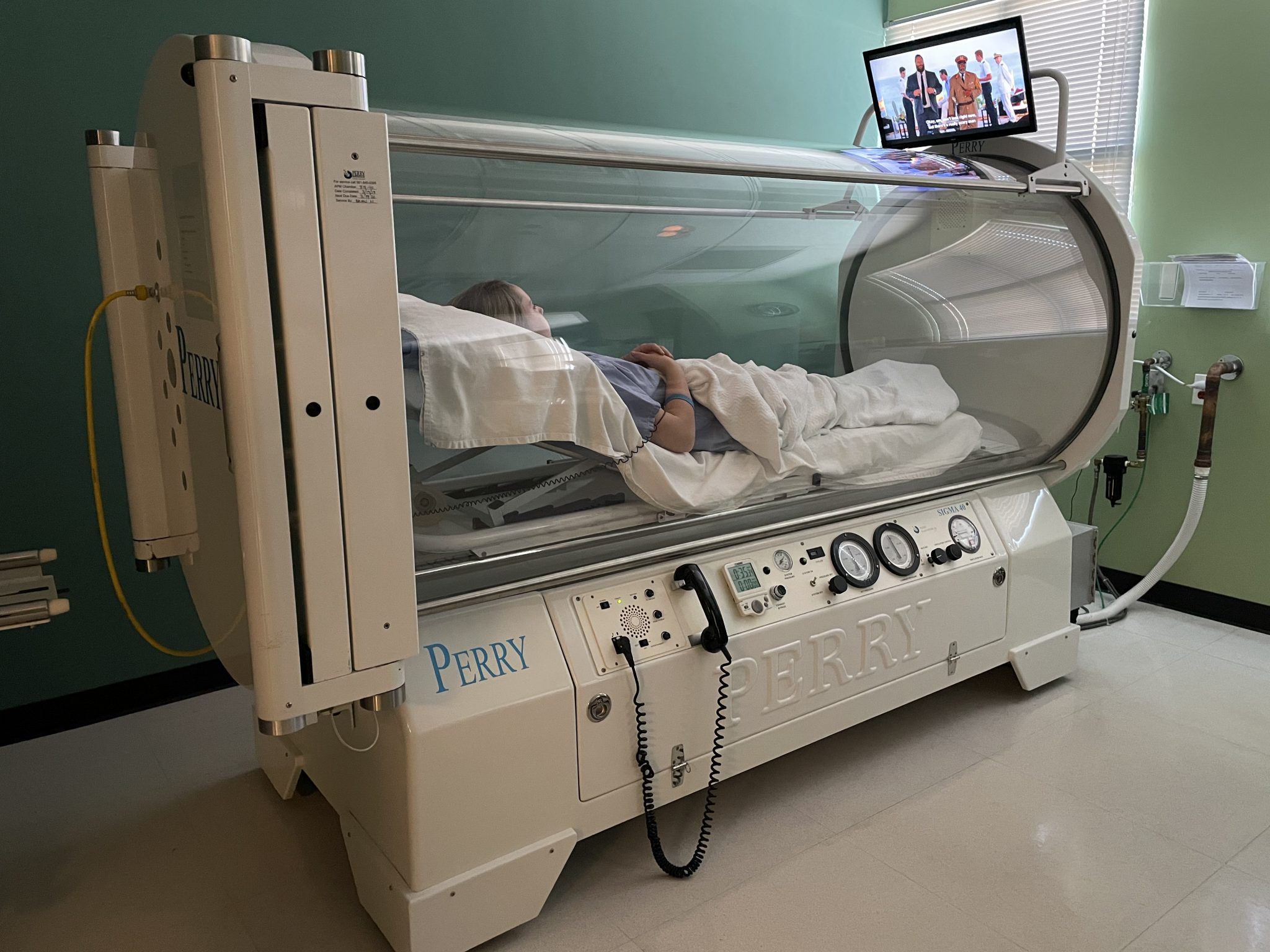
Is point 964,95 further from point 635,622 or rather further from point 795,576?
point 635,622

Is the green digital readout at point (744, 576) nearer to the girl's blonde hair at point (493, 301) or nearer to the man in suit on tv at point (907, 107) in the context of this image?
the girl's blonde hair at point (493, 301)

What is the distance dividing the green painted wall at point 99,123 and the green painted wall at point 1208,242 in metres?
1.39

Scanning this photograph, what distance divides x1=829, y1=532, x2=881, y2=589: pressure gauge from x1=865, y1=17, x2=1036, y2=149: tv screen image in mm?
1075

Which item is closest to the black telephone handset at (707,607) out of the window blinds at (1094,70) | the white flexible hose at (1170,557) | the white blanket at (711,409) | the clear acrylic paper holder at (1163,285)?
the white blanket at (711,409)

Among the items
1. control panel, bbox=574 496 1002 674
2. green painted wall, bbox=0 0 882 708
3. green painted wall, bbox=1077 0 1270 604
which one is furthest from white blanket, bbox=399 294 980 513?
green painted wall, bbox=1077 0 1270 604

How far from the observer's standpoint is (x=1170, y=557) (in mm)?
2912

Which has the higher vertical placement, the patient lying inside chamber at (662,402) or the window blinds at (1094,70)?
the window blinds at (1094,70)

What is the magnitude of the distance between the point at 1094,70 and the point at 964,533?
1815 millimetres

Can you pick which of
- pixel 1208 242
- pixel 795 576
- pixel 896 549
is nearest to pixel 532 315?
pixel 795 576

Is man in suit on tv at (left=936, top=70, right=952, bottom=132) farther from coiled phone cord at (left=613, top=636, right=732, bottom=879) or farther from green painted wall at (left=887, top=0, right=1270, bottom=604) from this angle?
coiled phone cord at (left=613, top=636, right=732, bottom=879)

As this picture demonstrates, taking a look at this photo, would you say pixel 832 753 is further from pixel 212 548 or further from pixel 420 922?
pixel 212 548

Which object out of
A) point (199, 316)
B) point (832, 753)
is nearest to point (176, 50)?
point (199, 316)

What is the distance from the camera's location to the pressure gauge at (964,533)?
2328 mm

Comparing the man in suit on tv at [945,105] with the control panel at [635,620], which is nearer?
the control panel at [635,620]
